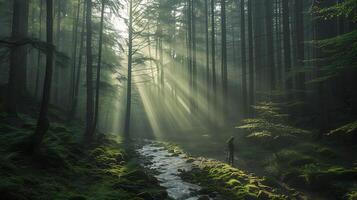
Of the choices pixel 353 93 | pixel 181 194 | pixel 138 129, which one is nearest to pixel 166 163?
pixel 181 194

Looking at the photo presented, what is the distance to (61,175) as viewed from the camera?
32.9 feet

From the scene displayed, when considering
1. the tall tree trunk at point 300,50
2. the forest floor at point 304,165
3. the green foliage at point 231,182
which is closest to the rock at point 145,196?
the green foliage at point 231,182

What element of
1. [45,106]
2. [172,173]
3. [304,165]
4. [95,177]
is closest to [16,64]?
[45,106]

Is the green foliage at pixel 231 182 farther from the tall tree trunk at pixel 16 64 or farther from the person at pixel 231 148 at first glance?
the tall tree trunk at pixel 16 64

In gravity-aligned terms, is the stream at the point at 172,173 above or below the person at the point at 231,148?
below

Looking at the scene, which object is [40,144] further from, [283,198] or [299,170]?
[299,170]

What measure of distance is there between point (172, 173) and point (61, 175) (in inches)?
212

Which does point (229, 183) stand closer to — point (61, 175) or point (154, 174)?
point (154, 174)

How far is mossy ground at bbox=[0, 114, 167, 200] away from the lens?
7912mm

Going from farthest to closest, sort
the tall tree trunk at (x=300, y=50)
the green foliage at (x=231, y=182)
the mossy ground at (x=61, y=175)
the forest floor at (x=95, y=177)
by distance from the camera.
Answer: the tall tree trunk at (x=300, y=50)
the green foliage at (x=231, y=182)
the forest floor at (x=95, y=177)
the mossy ground at (x=61, y=175)

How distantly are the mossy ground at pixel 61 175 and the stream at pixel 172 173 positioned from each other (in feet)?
2.12

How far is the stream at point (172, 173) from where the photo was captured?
34.8ft

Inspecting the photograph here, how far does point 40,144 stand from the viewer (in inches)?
426

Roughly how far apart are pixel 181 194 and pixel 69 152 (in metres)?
5.26
